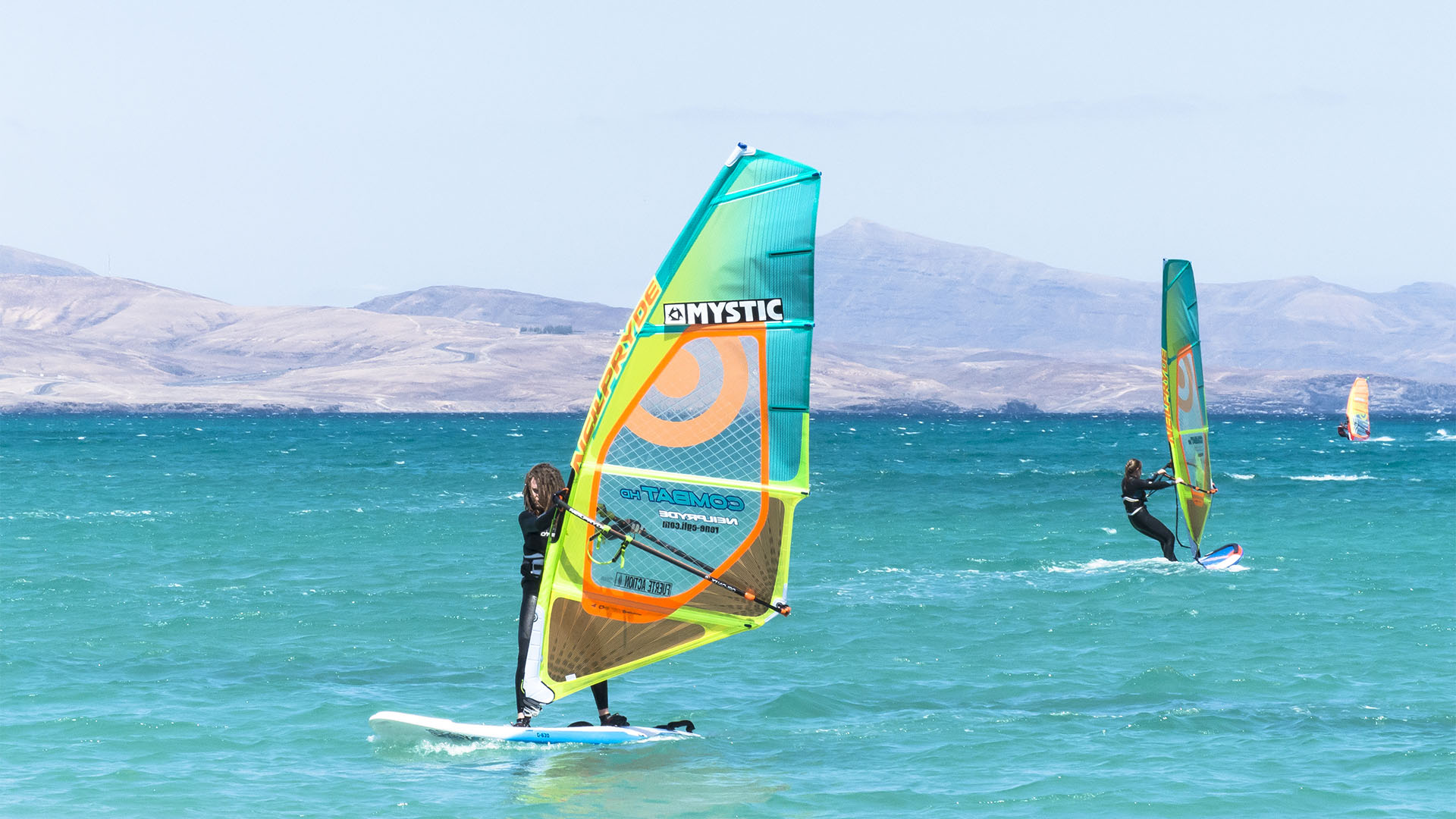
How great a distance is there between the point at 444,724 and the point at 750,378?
3.80 m

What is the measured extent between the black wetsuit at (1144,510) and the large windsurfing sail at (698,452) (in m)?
13.5

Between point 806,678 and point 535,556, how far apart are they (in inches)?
188

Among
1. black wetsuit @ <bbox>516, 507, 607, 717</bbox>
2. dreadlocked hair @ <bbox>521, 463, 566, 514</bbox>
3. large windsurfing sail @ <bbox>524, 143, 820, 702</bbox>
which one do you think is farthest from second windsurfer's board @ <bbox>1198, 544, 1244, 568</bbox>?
dreadlocked hair @ <bbox>521, 463, 566, 514</bbox>

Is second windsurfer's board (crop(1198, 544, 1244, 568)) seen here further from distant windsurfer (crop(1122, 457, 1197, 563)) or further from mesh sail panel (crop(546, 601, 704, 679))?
mesh sail panel (crop(546, 601, 704, 679))

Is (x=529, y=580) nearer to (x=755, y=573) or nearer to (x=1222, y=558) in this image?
(x=755, y=573)

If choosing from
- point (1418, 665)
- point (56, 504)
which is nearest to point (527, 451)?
point (56, 504)

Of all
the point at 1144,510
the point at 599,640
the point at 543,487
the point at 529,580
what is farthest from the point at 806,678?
the point at 1144,510

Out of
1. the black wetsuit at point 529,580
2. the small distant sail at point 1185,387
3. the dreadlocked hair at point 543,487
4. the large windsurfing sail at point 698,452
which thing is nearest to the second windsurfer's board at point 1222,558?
the small distant sail at point 1185,387

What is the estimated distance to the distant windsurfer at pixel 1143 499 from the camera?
2323 centimetres

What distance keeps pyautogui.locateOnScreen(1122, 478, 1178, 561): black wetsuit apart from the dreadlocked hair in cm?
1420

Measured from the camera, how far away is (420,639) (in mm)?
17781

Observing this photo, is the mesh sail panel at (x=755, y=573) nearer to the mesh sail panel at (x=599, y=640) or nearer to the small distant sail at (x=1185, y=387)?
the mesh sail panel at (x=599, y=640)

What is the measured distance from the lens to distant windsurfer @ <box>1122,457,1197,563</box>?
23.2 meters

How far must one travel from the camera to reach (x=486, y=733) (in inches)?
463
